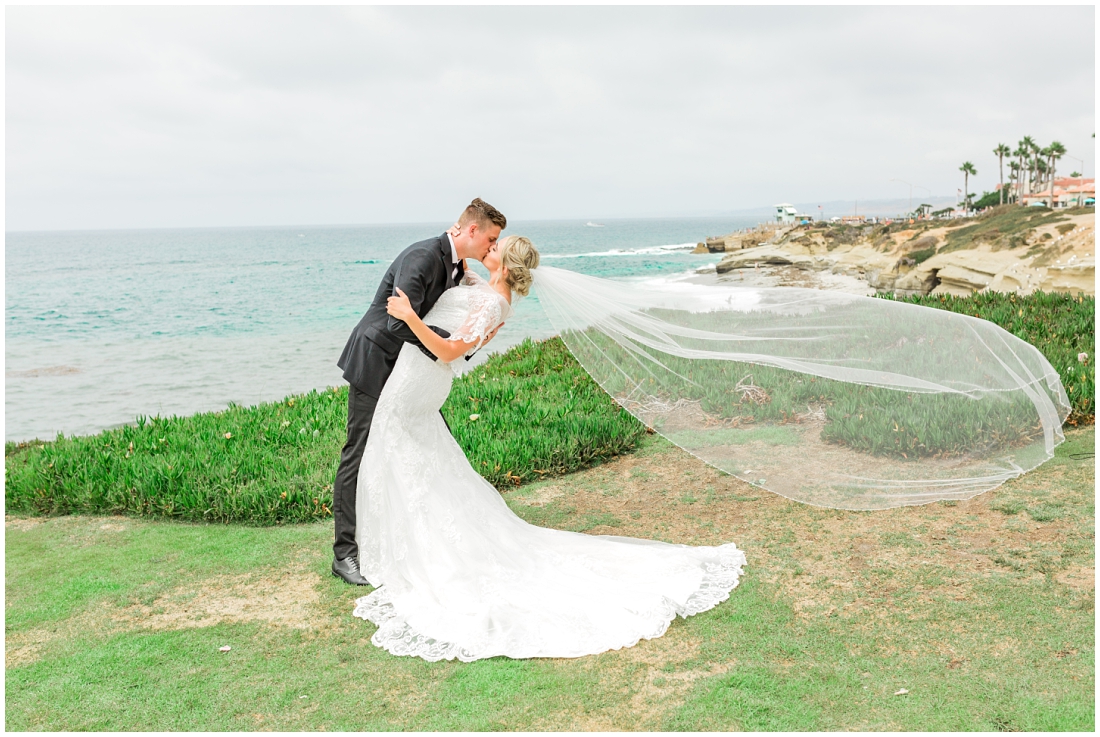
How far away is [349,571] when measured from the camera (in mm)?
4637

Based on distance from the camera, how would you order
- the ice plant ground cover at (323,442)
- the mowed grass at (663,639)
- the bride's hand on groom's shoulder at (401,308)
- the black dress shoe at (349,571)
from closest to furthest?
1. the mowed grass at (663,639)
2. the bride's hand on groom's shoulder at (401,308)
3. the black dress shoe at (349,571)
4. the ice plant ground cover at (323,442)

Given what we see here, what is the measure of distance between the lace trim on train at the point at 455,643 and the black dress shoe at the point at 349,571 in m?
0.23

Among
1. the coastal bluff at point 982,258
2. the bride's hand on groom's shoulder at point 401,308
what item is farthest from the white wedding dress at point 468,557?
the coastal bluff at point 982,258

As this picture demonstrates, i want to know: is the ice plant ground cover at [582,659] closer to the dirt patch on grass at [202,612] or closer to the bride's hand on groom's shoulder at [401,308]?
the dirt patch on grass at [202,612]

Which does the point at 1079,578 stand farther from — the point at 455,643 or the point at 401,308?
the point at 401,308

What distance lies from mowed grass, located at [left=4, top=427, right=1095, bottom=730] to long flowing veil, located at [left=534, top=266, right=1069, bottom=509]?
1.41 ft

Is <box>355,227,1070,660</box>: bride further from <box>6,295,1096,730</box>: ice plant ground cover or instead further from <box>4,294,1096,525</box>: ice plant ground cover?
<box>6,295,1096,730</box>: ice plant ground cover

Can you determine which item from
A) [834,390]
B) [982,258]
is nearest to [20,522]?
[834,390]

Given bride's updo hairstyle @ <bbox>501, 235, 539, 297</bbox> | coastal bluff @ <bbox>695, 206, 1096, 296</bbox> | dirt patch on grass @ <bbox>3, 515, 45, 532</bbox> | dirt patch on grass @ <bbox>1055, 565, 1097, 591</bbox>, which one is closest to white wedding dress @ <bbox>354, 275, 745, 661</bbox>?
bride's updo hairstyle @ <bbox>501, 235, 539, 297</bbox>

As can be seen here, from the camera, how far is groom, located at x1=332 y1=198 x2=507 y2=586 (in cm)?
435

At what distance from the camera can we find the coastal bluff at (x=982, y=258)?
1542 cm

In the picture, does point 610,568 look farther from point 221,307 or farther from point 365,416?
point 221,307

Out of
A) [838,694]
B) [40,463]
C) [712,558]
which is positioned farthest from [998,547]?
[40,463]

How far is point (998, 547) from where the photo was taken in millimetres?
4707
